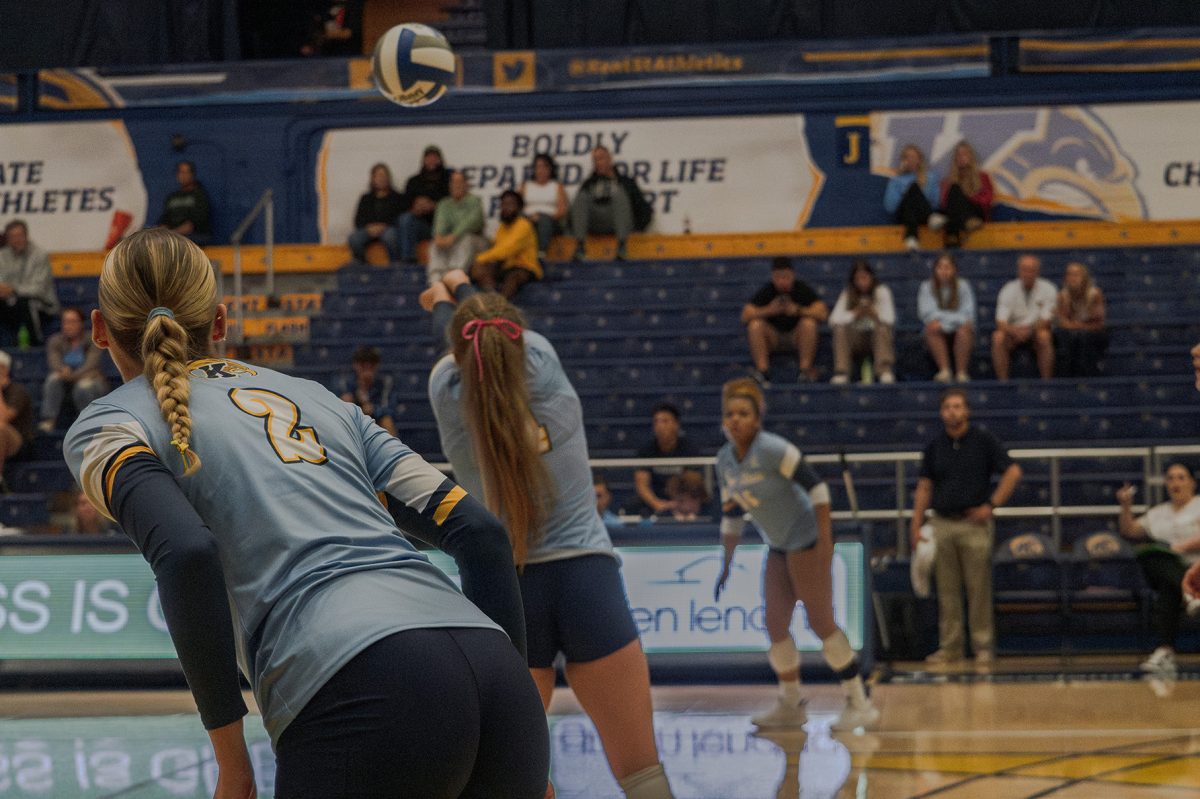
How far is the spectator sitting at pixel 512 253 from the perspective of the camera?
16.0 m

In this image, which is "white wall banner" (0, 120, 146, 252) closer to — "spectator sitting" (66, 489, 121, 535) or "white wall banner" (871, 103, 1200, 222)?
"spectator sitting" (66, 489, 121, 535)

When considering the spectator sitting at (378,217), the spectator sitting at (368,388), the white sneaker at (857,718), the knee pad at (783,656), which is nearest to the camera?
the white sneaker at (857,718)

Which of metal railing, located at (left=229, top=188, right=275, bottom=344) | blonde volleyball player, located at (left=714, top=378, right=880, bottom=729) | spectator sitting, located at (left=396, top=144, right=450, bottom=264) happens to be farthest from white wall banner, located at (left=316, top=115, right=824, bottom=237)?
blonde volleyball player, located at (left=714, top=378, right=880, bottom=729)

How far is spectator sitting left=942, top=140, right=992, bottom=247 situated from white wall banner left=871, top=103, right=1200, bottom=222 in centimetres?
51

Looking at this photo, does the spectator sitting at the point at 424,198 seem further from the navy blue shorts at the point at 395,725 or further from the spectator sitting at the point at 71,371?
the navy blue shorts at the point at 395,725

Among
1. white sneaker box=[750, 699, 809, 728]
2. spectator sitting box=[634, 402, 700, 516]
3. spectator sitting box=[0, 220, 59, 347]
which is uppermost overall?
spectator sitting box=[0, 220, 59, 347]

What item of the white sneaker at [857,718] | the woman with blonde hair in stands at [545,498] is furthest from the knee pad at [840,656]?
the woman with blonde hair in stands at [545,498]

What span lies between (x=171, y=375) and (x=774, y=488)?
244 inches

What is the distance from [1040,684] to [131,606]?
19.6ft

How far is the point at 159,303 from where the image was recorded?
7.50 ft

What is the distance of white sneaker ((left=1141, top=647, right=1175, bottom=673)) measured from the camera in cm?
989

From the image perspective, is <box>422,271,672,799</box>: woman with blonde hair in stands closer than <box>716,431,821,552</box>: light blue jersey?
Yes

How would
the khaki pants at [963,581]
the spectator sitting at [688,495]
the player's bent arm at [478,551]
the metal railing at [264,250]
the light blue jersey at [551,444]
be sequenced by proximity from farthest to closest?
the metal railing at [264,250] → the spectator sitting at [688,495] → the khaki pants at [963,581] → the light blue jersey at [551,444] → the player's bent arm at [478,551]

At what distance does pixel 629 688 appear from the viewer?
4062 mm
